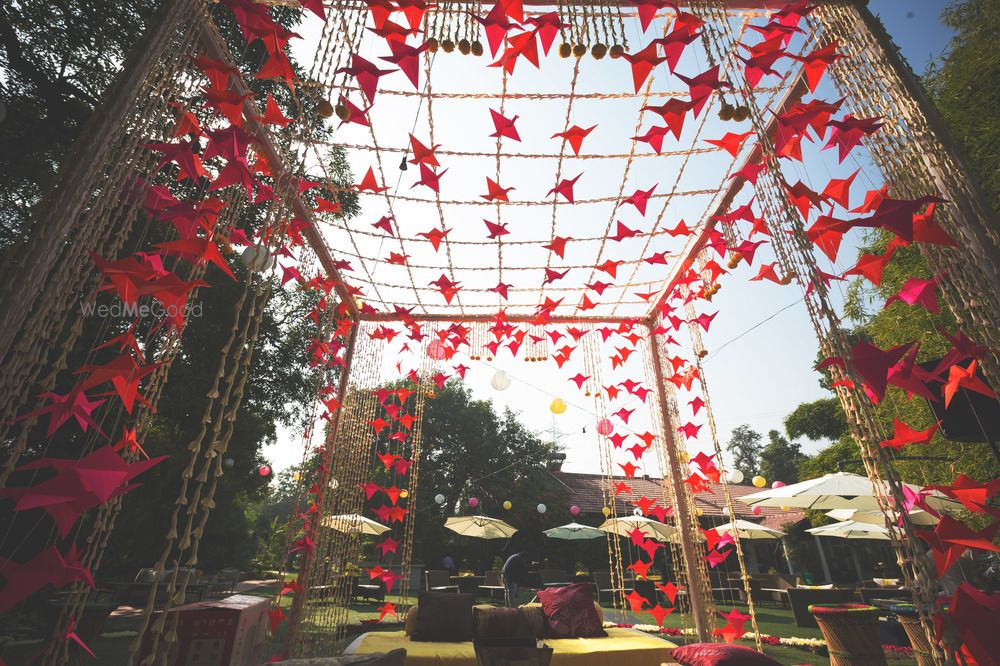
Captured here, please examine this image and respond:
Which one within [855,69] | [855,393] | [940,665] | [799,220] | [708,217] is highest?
[708,217]

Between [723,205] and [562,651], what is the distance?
4.27m

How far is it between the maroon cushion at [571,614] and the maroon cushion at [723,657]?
1950 mm

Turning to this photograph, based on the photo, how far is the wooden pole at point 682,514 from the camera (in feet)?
14.8

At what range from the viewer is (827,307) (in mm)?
1828

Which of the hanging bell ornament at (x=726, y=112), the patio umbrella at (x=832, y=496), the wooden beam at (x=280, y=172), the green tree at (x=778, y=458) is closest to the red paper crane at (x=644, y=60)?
the hanging bell ornament at (x=726, y=112)

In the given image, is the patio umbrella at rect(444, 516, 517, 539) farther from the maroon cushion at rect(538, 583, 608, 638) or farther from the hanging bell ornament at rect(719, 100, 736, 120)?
the hanging bell ornament at rect(719, 100, 736, 120)

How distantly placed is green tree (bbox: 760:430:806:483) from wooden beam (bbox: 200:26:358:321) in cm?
3515

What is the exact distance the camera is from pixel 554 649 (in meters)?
3.87

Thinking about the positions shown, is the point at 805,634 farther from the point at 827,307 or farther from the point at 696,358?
the point at 827,307

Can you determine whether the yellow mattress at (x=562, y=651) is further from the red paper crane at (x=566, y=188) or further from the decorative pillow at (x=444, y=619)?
the red paper crane at (x=566, y=188)

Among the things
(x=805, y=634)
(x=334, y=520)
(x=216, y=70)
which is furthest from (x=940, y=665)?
(x=805, y=634)

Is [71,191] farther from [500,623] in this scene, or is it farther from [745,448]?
[745,448]

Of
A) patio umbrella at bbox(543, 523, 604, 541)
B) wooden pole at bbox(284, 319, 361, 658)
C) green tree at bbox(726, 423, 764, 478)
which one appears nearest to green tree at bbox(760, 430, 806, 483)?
green tree at bbox(726, 423, 764, 478)

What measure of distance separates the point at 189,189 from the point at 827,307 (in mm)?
5333
